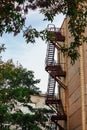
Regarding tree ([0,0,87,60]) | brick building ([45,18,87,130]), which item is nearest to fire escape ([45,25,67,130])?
brick building ([45,18,87,130])

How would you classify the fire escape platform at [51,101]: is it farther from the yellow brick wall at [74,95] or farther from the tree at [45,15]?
the tree at [45,15]

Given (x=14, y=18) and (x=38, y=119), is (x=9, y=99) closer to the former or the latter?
(x=38, y=119)

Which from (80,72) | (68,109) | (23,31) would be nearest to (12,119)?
(68,109)

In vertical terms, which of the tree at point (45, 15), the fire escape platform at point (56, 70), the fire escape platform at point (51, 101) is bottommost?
the tree at point (45, 15)

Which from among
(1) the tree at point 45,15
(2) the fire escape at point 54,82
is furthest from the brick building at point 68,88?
(1) the tree at point 45,15

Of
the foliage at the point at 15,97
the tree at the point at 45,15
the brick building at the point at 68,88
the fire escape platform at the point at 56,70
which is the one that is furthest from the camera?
the fire escape platform at the point at 56,70

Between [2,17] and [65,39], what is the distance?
25.3 meters

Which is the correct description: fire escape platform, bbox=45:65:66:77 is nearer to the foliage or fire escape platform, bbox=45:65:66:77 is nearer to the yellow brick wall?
the yellow brick wall

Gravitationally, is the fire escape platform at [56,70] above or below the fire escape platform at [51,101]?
above

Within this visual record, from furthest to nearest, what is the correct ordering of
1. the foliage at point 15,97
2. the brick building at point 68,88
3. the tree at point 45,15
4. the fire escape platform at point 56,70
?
the fire escape platform at point 56,70 < the foliage at point 15,97 < the brick building at point 68,88 < the tree at point 45,15

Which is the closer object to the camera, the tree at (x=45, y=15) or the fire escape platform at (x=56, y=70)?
the tree at (x=45, y=15)

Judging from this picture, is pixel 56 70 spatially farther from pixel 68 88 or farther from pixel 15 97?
pixel 15 97

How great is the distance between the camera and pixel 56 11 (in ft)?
46.1

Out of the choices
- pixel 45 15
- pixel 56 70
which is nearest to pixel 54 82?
pixel 56 70
